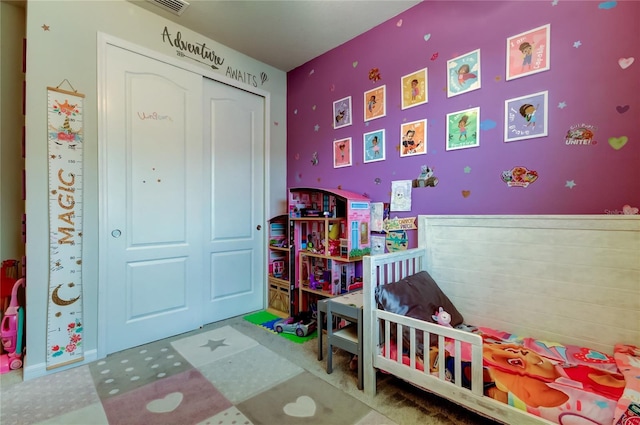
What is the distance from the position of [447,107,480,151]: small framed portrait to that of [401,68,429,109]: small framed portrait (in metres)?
0.27

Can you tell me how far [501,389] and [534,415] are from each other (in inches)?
4.9

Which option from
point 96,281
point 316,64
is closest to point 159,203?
point 96,281

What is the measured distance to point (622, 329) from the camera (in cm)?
145

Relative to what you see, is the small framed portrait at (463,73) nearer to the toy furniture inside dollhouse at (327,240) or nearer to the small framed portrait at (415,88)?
the small framed portrait at (415,88)

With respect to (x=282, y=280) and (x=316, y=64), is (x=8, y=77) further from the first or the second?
(x=282, y=280)

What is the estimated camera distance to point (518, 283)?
1.76 m

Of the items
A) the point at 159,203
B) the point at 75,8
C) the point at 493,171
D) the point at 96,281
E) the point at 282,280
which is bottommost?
the point at 282,280

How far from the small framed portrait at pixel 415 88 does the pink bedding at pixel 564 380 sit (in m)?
1.69

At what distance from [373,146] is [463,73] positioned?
81 centimetres

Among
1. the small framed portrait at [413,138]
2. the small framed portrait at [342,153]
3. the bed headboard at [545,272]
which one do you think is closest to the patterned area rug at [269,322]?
the bed headboard at [545,272]

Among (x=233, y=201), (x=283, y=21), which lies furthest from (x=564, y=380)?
(x=283, y=21)

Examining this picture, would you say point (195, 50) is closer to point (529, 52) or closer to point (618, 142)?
point (529, 52)

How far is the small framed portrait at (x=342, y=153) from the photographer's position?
2.66 metres

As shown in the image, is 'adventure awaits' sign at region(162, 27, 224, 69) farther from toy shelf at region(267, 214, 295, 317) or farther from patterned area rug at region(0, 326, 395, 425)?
patterned area rug at region(0, 326, 395, 425)
